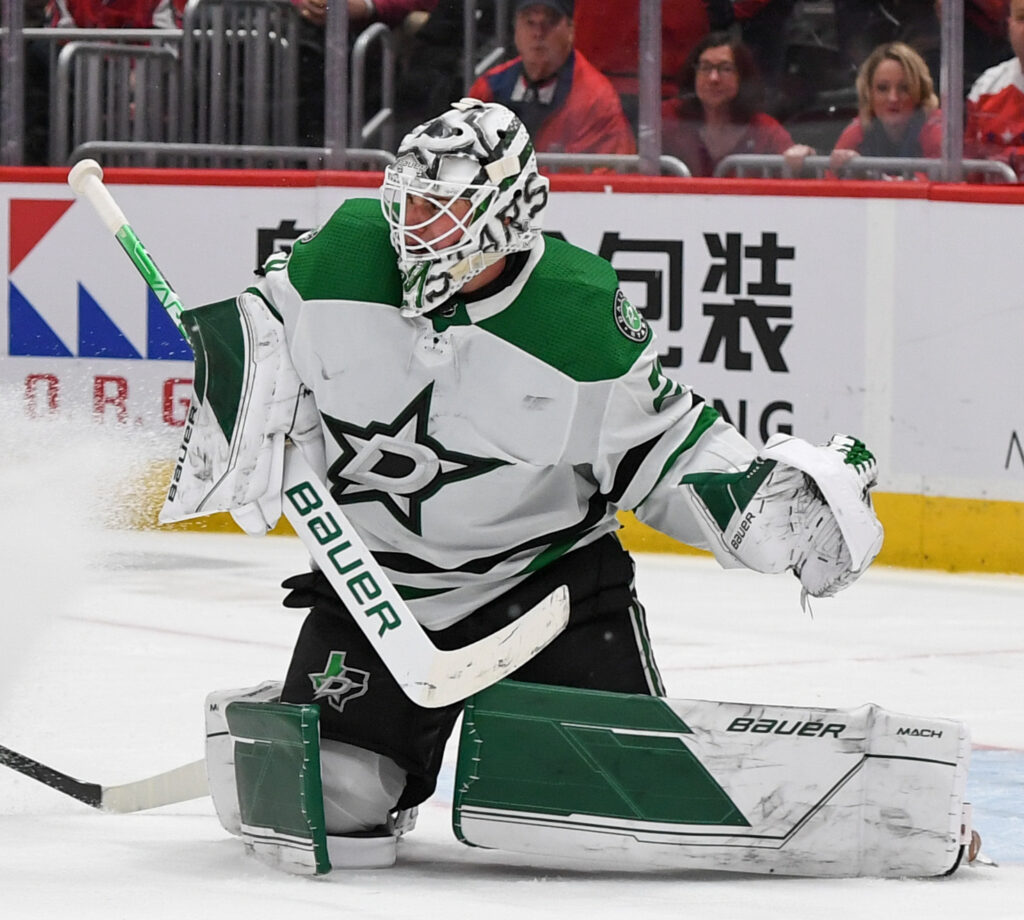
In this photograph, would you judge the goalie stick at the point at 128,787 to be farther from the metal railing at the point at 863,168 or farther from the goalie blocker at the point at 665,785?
the metal railing at the point at 863,168

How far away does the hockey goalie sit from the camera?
2.88 meters

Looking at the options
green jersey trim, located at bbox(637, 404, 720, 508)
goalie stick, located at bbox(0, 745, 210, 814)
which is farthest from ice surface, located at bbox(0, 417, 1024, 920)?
green jersey trim, located at bbox(637, 404, 720, 508)

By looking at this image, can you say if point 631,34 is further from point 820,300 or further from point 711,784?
point 711,784

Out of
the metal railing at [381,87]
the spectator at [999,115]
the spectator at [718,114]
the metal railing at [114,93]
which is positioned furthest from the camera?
the metal railing at [114,93]

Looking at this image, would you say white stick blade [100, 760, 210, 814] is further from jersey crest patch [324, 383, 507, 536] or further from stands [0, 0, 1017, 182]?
stands [0, 0, 1017, 182]

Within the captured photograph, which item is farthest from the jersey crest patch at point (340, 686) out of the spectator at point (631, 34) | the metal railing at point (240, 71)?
the metal railing at point (240, 71)

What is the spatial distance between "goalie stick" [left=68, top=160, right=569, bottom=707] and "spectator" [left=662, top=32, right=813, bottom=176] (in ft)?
11.2

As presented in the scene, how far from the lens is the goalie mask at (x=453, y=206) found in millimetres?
2904

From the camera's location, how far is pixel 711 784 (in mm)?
2904

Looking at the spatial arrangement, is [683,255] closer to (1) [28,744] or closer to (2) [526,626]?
(1) [28,744]

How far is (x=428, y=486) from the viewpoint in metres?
2.99

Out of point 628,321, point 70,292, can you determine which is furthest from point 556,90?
point 628,321

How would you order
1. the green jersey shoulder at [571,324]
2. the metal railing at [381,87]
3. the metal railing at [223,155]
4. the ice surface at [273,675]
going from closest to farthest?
1. the ice surface at [273,675]
2. the green jersey shoulder at [571,324]
3. the metal railing at [381,87]
4. the metal railing at [223,155]

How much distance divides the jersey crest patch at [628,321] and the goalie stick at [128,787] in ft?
2.91
